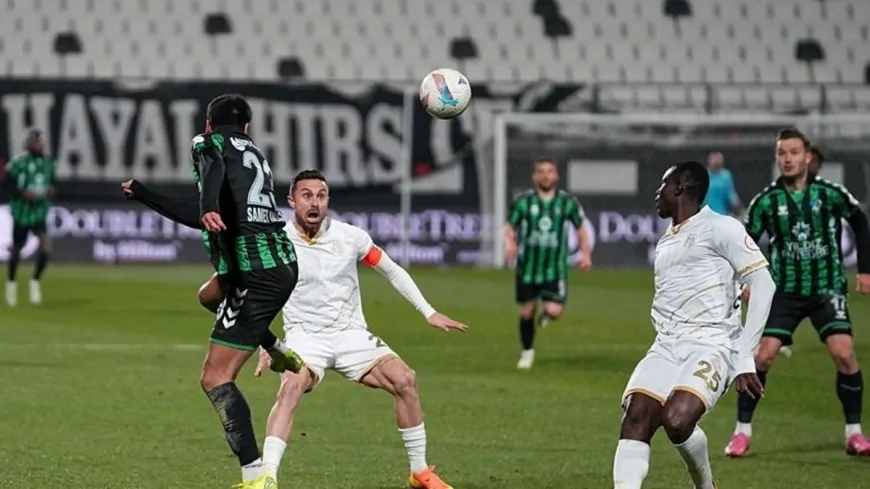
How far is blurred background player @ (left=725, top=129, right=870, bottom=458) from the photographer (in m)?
9.60

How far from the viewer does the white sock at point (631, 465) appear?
21.8ft

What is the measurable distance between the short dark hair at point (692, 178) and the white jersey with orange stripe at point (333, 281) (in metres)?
1.53

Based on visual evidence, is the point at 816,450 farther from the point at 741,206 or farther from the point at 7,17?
the point at 7,17

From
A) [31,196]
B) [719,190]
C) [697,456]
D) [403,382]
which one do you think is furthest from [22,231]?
[697,456]

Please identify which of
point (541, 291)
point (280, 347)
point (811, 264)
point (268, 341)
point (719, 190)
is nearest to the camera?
point (268, 341)

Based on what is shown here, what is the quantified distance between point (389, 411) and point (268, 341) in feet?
13.0

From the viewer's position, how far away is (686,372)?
6.87m

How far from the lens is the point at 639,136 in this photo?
90.7ft

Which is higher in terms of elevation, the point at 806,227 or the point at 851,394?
the point at 806,227

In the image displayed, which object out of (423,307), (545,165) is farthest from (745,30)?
(423,307)

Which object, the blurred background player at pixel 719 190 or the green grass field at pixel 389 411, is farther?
the blurred background player at pixel 719 190

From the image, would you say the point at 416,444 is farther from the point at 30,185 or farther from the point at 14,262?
the point at 30,185

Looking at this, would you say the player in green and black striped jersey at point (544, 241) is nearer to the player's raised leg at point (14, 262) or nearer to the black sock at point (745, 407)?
the black sock at point (745, 407)

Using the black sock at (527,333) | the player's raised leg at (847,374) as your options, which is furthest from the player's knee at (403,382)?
the black sock at (527,333)
